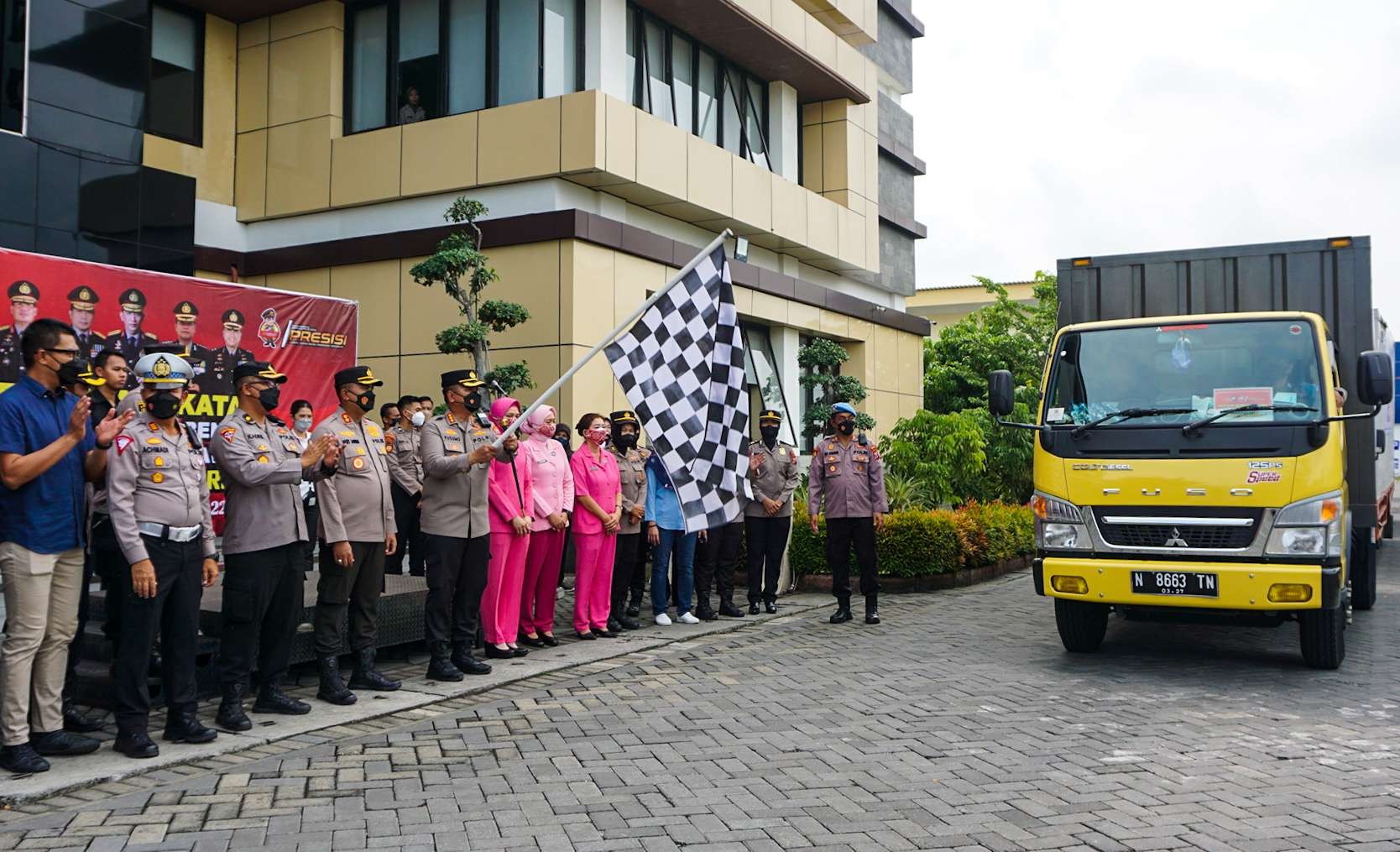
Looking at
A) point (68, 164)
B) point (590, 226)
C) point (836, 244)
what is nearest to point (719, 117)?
point (836, 244)

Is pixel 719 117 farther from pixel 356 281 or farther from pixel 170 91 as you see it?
pixel 170 91

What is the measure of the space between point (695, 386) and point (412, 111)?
10.2 m

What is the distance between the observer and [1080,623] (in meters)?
8.69

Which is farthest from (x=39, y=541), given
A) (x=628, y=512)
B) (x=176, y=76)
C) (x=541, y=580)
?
(x=176, y=76)

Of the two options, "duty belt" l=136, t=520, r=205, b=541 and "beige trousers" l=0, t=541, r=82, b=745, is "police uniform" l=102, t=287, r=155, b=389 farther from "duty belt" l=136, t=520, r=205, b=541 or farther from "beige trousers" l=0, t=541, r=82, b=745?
"beige trousers" l=0, t=541, r=82, b=745

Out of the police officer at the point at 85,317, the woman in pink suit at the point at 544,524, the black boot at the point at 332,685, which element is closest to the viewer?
the black boot at the point at 332,685

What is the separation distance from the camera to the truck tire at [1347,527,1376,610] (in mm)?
10039

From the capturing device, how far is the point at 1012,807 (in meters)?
4.92

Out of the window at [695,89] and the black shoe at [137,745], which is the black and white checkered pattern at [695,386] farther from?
the window at [695,89]

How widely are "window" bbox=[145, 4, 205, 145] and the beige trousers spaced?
495 inches

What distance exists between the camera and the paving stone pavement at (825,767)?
456 cm

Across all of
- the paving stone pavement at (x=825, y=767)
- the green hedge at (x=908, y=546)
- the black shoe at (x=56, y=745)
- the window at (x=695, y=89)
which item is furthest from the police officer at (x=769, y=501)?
the window at (x=695, y=89)

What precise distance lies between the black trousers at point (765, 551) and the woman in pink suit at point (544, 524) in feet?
8.42

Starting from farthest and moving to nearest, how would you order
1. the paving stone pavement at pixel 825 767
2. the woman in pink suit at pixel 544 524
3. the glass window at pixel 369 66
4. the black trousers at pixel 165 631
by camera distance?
the glass window at pixel 369 66
the woman in pink suit at pixel 544 524
the black trousers at pixel 165 631
the paving stone pavement at pixel 825 767
